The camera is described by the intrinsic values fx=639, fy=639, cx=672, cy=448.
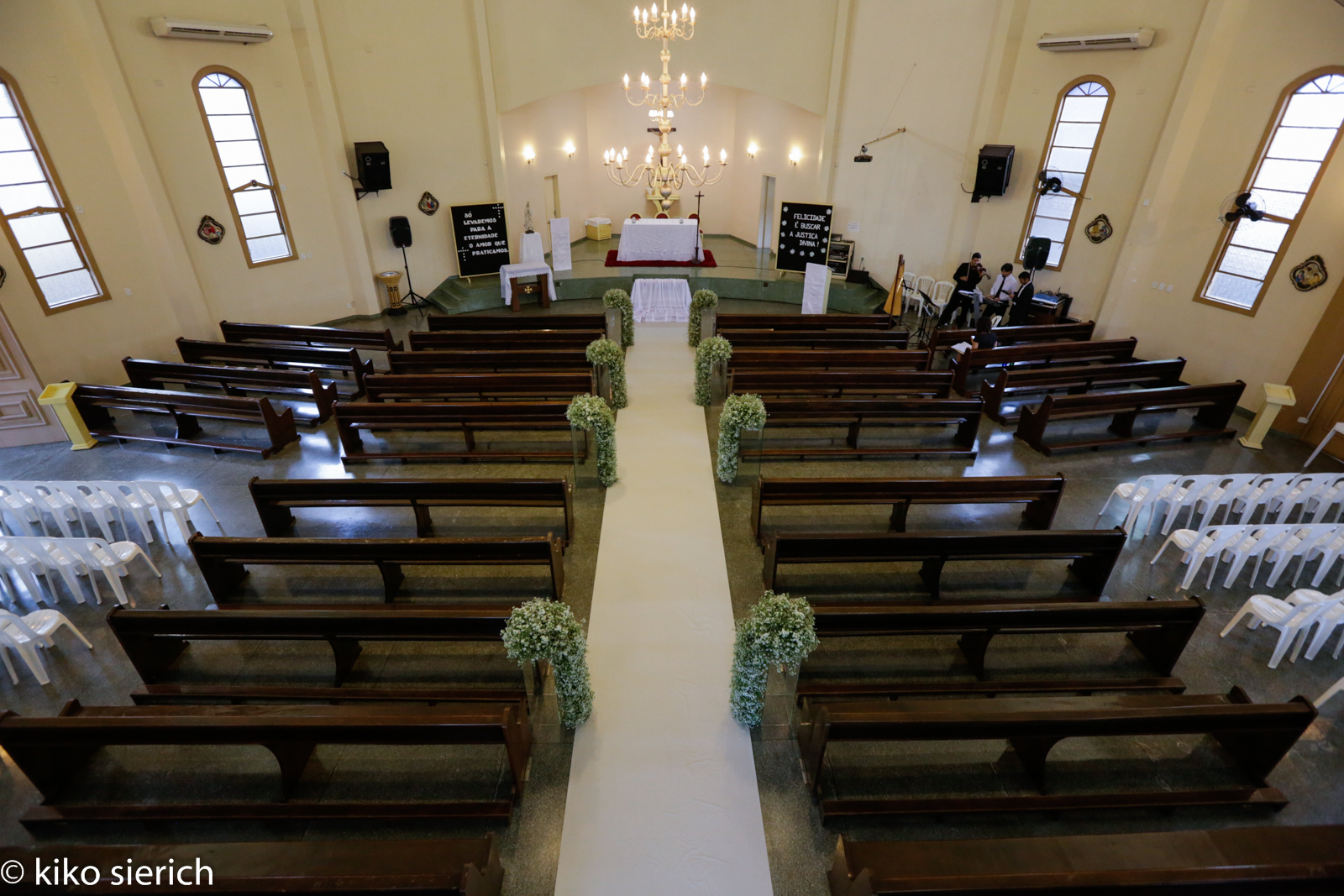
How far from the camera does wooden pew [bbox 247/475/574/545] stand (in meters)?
5.94

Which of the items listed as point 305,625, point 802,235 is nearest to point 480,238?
point 802,235

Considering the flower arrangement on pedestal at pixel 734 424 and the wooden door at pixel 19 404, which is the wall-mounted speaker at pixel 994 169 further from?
the wooden door at pixel 19 404

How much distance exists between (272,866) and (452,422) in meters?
5.20

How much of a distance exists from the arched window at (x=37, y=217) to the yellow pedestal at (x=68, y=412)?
5.12 feet

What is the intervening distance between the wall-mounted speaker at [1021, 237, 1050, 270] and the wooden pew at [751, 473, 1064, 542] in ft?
22.6

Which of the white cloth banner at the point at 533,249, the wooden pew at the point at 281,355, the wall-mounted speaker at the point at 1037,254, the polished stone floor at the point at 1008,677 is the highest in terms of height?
the wall-mounted speaker at the point at 1037,254

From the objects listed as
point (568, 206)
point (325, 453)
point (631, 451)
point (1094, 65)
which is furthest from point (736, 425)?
point (568, 206)

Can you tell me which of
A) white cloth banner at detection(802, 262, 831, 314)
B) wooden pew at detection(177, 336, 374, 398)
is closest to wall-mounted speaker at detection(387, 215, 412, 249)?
wooden pew at detection(177, 336, 374, 398)

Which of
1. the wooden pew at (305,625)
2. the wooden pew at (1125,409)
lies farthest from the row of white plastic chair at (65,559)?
the wooden pew at (1125,409)

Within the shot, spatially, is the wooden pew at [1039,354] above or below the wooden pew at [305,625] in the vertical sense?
above

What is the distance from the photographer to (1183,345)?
10.1 metres

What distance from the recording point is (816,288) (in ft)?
40.9

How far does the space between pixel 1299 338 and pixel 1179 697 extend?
749 centimetres

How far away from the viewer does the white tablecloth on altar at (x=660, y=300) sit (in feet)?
42.0
